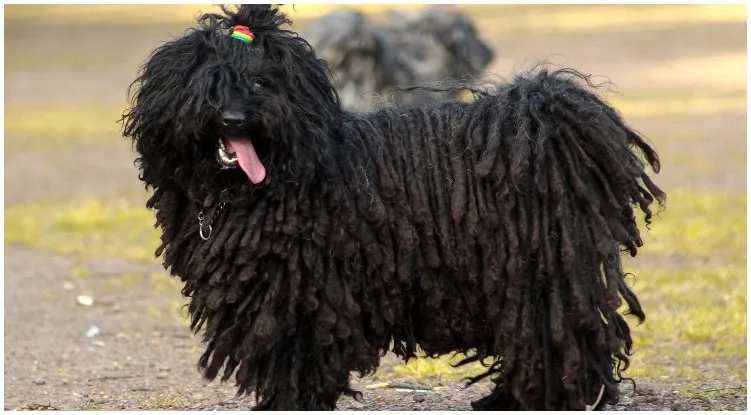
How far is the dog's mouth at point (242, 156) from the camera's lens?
18.6 ft

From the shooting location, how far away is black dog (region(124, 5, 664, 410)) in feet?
19.0

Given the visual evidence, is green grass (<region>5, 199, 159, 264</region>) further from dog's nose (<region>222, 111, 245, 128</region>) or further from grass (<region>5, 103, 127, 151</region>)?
dog's nose (<region>222, 111, 245, 128</region>)

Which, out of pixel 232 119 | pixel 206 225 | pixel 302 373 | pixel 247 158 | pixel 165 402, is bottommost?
pixel 165 402

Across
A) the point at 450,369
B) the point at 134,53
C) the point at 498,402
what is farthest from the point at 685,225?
the point at 134,53

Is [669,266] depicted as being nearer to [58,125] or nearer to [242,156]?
[242,156]

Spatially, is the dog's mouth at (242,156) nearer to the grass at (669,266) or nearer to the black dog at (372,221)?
the black dog at (372,221)

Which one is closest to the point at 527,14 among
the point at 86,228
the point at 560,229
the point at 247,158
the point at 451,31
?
the point at 451,31

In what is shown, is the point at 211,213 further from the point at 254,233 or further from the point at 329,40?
the point at 329,40

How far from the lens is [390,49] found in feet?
46.6

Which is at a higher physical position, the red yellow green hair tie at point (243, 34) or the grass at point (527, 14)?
the grass at point (527, 14)

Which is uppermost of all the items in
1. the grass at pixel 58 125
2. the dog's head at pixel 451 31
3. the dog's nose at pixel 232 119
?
the dog's head at pixel 451 31

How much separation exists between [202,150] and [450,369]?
8.24ft

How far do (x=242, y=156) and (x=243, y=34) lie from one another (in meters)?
0.53

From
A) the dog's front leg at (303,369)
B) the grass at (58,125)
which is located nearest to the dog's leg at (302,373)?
the dog's front leg at (303,369)
